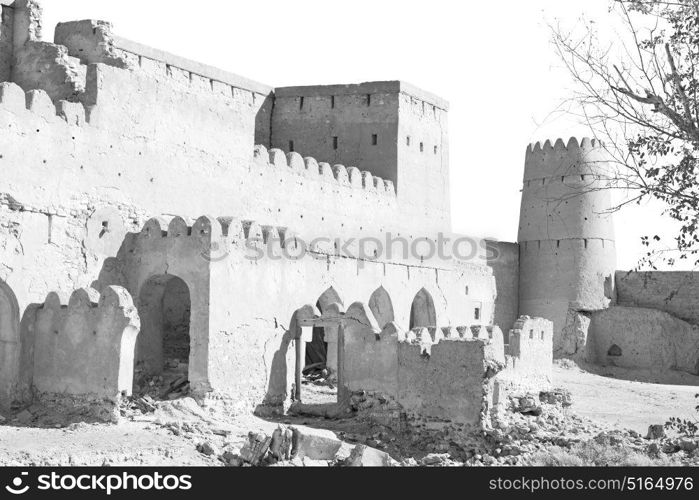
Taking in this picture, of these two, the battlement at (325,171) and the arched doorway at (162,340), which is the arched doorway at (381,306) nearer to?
the battlement at (325,171)

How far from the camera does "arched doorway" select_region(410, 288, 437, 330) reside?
28.8m

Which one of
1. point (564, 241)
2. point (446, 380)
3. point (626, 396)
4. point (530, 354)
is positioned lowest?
point (626, 396)

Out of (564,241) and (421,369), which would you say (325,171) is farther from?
(564,241)

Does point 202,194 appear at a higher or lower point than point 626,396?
higher

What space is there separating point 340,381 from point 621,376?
11.8 meters

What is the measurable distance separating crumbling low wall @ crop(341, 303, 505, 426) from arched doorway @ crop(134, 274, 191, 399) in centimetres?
294

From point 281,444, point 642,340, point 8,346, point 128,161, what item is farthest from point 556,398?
point 8,346

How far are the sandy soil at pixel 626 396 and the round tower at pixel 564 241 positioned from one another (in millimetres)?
2042

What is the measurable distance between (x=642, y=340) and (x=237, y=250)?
15.0 m

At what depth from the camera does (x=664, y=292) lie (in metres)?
32.3

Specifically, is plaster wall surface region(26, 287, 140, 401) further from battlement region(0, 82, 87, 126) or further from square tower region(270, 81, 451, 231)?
square tower region(270, 81, 451, 231)

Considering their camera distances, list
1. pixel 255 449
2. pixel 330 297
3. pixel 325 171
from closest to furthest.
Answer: pixel 255 449 → pixel 330 297 → pixel 325 171

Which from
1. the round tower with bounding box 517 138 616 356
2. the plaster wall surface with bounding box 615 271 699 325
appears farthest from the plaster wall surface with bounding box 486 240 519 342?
the plaster wall surface with bounding box 615 271 699 325

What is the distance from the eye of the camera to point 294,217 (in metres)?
25.7
